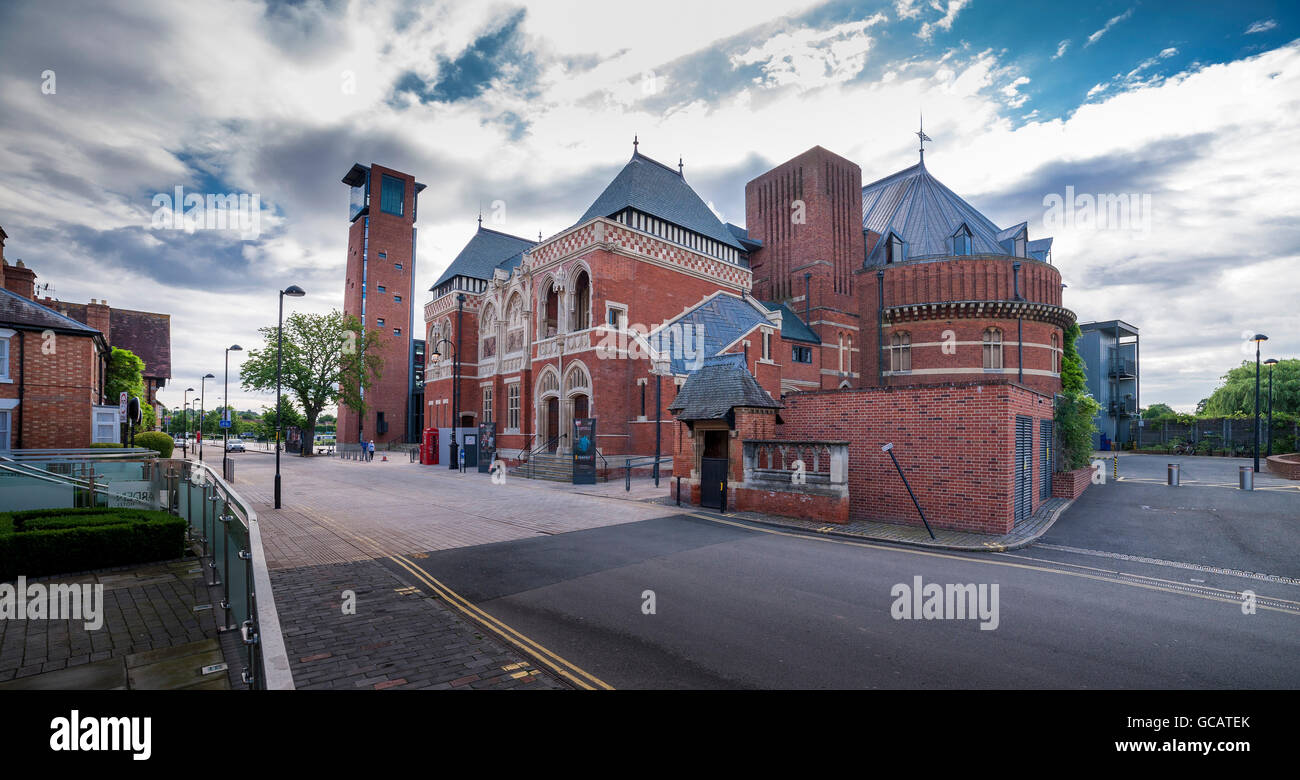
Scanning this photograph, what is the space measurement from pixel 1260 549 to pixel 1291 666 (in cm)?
771

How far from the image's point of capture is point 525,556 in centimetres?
988

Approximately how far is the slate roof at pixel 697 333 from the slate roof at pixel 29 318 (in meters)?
22.7

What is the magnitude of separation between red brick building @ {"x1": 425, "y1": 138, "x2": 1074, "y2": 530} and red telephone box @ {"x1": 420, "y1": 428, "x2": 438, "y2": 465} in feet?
9.79

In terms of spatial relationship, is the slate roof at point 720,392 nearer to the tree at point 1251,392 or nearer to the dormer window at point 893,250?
the dormer window at point 893,250

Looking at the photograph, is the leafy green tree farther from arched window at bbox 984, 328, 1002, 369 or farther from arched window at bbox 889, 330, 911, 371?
arched window at bbox 889, 330, 911, 371

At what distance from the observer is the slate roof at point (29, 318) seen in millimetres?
18516

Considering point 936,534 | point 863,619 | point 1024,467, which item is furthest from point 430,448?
point 863,619

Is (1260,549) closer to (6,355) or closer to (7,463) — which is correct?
(7,463)

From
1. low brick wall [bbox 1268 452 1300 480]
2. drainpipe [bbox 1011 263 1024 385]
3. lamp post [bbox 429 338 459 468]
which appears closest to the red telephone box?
lamp post [bbox 429 338 459 468]

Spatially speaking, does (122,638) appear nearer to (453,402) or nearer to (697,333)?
(697,333)

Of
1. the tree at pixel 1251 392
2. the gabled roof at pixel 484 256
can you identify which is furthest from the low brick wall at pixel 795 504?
the tree at pixel 1251 392

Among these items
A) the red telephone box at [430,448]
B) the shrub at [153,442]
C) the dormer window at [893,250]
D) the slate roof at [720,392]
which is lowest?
the red telephone box at [430,448]

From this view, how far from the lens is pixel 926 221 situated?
3925 cm
